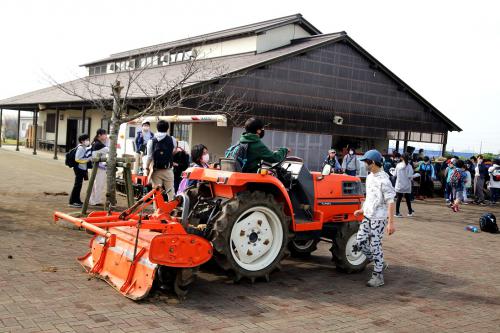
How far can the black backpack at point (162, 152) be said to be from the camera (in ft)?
29.7

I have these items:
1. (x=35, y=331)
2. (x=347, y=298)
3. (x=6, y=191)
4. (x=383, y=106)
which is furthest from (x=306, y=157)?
(x=35, y=331)

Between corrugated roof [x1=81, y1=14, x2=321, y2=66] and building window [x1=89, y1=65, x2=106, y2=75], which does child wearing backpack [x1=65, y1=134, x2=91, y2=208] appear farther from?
building window [x1=89, y1=65, x2=106, y2=75]

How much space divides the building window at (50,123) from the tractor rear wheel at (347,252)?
103 feet

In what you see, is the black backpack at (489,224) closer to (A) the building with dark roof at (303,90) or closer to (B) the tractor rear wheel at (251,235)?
(B) the tractor rear wheel at (251,235)

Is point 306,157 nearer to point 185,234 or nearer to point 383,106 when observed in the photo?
point 383,106

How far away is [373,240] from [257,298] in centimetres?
185

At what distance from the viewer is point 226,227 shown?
578 cm

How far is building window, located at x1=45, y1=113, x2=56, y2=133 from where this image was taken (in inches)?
1366

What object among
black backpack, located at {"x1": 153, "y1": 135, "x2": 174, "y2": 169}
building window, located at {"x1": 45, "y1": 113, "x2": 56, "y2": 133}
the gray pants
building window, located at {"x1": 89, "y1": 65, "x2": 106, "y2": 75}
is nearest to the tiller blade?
black backpack, located at {"x1": 153, "y1": 135, "x2": 174, "y2": 169}

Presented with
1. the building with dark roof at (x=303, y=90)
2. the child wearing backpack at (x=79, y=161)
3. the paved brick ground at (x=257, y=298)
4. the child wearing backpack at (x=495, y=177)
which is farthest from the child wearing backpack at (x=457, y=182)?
the child wearing backpack at (x=79, y=161)

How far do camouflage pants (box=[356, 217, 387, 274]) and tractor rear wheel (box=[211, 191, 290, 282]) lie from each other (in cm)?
105

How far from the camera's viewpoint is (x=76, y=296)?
17.1ft

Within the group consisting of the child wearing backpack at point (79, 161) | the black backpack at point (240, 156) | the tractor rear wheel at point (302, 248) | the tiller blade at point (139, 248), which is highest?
the black backpack at point (240, 156)

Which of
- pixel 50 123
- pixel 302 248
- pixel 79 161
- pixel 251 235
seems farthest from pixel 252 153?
pixel 50 123
